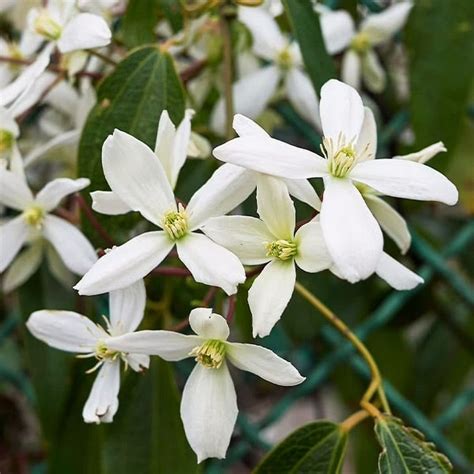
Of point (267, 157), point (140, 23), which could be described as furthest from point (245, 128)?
point (140, 23)

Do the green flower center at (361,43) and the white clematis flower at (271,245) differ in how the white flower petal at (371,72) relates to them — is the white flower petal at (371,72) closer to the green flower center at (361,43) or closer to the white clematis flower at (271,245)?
the green flower center at (361,43)

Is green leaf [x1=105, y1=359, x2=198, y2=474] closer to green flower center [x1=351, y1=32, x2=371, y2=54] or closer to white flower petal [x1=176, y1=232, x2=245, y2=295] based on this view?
white flower petal [x1=176, y1=232, x2=245, y2=295]

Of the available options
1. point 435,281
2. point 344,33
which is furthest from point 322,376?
point 344,33

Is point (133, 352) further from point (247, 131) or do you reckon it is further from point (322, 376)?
point (322, 376)

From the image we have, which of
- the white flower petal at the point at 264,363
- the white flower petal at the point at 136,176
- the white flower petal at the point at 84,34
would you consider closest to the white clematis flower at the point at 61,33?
the white flower petal at the point at 84,34

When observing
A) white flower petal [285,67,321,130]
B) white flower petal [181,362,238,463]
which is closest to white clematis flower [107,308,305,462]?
white flower petal [181,362,238,463]
